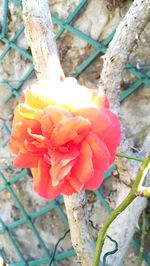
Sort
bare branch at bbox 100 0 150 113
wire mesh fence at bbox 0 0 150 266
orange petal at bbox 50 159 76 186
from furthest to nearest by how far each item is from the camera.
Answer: wire mesh fence at bbox 0 0 150 266, bare branch at bbox 100 0 150 113, orange petal at bbox 50 159 76 186

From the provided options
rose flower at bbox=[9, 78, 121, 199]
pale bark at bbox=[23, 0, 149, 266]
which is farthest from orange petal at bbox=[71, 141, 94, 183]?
pale bark at bbox=[23, 0, 149, 266]

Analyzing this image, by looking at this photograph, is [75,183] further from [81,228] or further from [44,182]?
[81,228]

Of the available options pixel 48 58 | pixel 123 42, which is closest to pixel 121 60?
pixel 123 42

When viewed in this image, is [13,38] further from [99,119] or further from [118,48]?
[99,119]

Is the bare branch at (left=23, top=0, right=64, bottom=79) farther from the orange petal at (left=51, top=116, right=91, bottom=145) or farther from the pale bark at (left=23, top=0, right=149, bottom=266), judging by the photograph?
the orange petal at (left=51, top=116, right=91, bottom=145)

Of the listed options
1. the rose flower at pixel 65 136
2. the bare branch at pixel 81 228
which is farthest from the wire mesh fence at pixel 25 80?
the rose flower at pixel 65 136

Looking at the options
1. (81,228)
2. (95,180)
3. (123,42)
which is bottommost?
(81,228)
